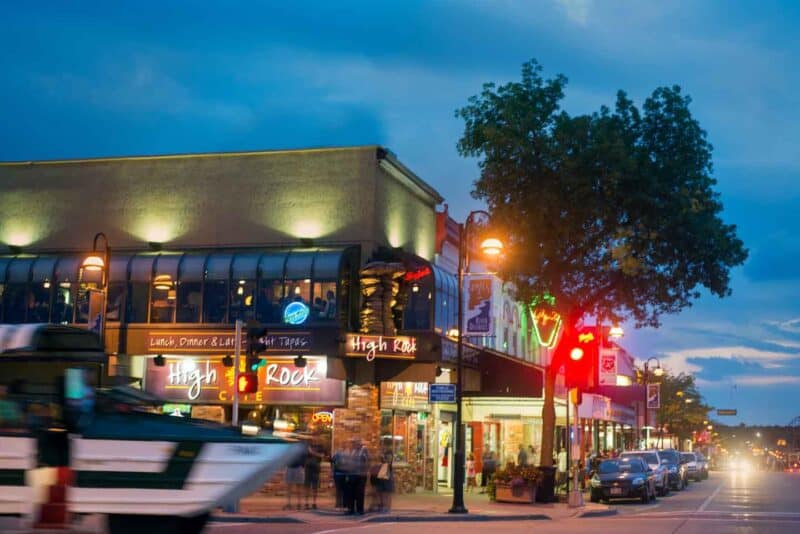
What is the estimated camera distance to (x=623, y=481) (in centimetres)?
3506

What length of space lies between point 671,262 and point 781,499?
9.85 metres

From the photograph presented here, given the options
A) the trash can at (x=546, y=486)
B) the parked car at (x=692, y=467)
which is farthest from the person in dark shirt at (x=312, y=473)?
the parked car at (x=692, y=467)

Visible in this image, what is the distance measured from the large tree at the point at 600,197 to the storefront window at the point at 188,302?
983 centimetres

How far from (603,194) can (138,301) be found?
49.8ft

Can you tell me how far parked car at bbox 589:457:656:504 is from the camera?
35031 mm

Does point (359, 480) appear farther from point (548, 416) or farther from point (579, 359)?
point (548, 416)

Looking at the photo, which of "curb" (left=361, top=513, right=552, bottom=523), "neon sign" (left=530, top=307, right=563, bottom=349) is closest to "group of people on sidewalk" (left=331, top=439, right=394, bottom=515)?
"curb" (left=361, top=513, right=552, bottom=523)

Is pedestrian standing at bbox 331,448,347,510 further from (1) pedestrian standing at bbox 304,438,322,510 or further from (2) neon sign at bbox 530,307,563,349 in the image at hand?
(2) neon sign at bbox 530,307,563,349

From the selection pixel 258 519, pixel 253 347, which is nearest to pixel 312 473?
pixel 258 519

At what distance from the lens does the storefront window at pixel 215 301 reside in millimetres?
32875

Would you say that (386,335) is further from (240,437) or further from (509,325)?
(240,437)

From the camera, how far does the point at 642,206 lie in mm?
32438

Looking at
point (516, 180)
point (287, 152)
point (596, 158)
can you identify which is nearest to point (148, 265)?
point (287, 152)

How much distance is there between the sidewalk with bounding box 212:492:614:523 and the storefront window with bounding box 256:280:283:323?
542cm
